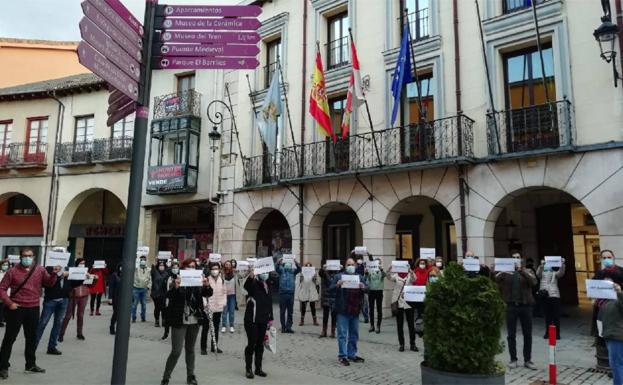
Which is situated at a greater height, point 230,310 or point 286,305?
point 286,305

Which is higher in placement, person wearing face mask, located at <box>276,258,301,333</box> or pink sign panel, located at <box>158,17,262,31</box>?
pink sign panel, located at <box>158,17,262,31</box>

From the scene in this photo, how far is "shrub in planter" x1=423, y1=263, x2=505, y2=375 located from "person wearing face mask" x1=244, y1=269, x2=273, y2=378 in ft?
10.3

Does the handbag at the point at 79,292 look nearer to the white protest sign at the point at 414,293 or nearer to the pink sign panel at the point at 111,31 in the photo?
the white protest sign at the point at 414,293

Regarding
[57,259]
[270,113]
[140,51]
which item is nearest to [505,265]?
[140,51]

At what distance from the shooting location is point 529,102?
1248cm

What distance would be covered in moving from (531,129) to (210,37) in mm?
9945

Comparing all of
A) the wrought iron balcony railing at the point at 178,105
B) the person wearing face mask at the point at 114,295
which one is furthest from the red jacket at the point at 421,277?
the wrought iron balcony railing at the point at 178,105

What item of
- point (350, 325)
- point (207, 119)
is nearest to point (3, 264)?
point (207, 119)

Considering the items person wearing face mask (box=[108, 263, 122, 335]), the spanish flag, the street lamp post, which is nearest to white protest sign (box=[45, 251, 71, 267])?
person wearing face mask (box=[108, 263, 122, 335])

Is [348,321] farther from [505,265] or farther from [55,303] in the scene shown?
[55,303]

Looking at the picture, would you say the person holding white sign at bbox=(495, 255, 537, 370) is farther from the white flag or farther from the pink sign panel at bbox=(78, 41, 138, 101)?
the white flag

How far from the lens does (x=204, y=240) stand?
20953 mm

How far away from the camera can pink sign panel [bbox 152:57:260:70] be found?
4359 millimetres

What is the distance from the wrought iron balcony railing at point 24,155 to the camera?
2350 cm
